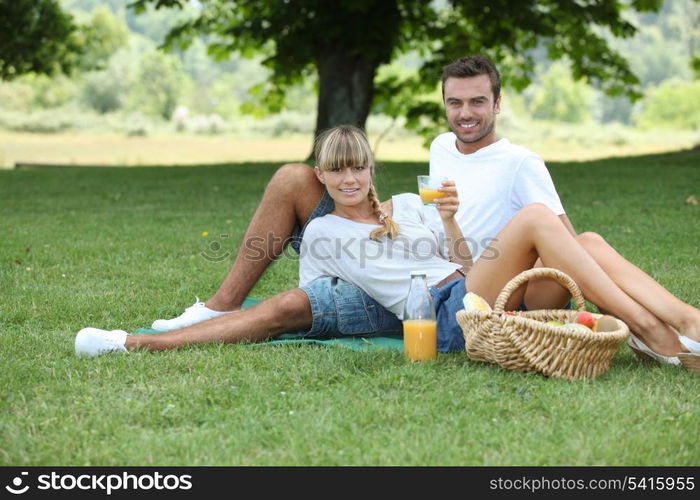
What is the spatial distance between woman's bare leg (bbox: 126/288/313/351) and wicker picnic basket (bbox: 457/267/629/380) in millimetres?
934

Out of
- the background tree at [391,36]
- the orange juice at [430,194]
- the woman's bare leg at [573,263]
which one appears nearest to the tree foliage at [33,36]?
the background tree at [391,36]

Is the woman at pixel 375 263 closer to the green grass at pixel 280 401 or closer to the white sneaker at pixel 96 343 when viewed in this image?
the white sneaker at pixel 96 343

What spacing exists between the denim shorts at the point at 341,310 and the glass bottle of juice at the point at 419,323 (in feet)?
1.09

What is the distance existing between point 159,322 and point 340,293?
3.52 ft

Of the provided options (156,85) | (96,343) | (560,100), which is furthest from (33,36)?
(560,100)

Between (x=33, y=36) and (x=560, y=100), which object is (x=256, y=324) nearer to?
(x=33, y=36)

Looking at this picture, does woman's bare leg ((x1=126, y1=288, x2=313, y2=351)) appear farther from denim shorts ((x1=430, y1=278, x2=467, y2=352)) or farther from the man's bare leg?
denim shorts ((x1=430, y1=278, x2=467, y2=352))

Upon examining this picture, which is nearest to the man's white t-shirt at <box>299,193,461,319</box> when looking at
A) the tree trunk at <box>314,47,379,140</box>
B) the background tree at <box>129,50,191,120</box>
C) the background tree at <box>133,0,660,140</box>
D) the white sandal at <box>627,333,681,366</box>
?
the white sandal at <box>627,333,681,366</box>

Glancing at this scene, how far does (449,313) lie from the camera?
172 inches

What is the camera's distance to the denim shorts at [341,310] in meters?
4.54

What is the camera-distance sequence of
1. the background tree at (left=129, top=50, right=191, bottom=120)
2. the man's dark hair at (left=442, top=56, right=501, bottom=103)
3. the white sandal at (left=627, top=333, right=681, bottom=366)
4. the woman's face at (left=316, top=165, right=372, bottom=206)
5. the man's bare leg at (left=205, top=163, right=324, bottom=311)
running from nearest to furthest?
the white sandal at (left=627, top=333, right=681, bottom=366)
the woman's face at (left=316, top=165, right=372, bottom=206)
the man's dark hair at (left=442, top=56, right=501, bottom=103)
the man's bare leg at (left=205, top=163, right=324, bottom=311)
the background tree at (left=129, top=50, right=191, bottom=120)

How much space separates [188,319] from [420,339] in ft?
4.72

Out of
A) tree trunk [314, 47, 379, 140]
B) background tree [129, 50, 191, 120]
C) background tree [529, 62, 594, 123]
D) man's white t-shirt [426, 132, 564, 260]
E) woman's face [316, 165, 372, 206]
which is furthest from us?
background tree [529, 62, 594, 123]

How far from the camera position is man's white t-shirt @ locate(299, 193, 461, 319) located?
448 cm
